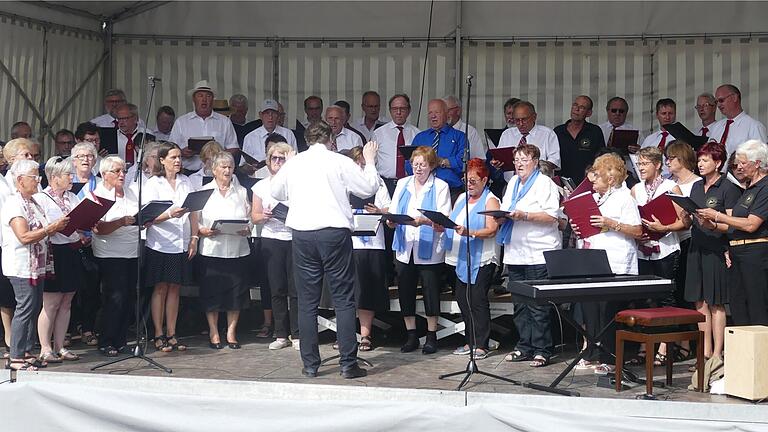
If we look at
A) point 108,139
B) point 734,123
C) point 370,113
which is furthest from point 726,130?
point 108,139

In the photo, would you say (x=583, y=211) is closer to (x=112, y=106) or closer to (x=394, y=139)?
(x=394, y=139)

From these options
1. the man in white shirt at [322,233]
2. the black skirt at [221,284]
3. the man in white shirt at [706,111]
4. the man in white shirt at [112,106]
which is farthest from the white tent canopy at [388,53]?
the man in white shirt at [322,233]

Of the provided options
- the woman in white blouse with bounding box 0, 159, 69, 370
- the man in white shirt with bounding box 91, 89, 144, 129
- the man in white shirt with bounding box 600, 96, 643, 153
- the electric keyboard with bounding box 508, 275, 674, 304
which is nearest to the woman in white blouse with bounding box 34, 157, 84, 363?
the woman in white blouse with bounding box 0, 159, 69, 370

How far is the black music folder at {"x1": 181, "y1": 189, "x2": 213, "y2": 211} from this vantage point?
7.43 meters

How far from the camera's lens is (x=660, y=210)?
722 cm

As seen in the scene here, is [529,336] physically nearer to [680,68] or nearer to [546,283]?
[546,283]

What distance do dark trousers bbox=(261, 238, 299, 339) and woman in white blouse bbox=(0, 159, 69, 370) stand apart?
1.77m

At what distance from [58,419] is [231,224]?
9.06 ft

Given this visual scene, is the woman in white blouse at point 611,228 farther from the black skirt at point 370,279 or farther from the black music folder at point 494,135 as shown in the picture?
the black music folder at point 494,135

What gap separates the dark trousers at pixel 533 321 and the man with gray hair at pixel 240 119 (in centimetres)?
358

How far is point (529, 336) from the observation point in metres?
7.65

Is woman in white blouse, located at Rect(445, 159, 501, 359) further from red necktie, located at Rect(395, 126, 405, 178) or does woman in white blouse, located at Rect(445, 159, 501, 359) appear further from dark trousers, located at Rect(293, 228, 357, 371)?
red necktie, located at Rect(395, 126, 405, 178)

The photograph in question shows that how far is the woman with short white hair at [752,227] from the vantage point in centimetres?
668

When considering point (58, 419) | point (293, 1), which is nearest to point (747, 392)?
point (58, 419)
